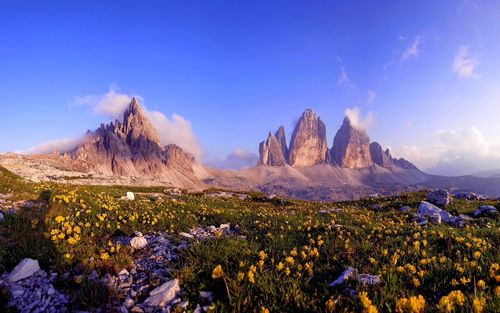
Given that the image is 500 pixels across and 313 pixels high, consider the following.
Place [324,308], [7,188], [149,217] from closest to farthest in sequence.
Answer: [324,308], [149,217], [7,188]

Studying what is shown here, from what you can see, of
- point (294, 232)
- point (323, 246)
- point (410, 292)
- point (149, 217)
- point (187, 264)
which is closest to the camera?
point (410, 292)

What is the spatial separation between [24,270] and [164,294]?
317 centimetres

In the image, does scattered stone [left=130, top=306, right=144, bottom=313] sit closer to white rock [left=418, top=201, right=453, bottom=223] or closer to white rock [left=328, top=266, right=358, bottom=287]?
white rock [left=328, top=266, right=358, bottom=287]

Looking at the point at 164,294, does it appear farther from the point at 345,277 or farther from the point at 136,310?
the point at 345,277

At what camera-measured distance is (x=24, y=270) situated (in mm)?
6879

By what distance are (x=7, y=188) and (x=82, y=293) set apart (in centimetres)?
1427

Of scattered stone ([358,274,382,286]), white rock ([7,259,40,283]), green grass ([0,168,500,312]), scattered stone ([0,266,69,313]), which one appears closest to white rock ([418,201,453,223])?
green grass ([0,168,500,312])

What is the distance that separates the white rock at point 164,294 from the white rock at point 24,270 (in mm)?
2735

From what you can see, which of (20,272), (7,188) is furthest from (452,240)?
(7,188)

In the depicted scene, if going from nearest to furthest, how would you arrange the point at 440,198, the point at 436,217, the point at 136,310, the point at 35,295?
the point at 136,310 < the point at 35,295 < the point at 436,217 < the point at 440,198

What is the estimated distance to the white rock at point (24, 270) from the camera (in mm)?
6714

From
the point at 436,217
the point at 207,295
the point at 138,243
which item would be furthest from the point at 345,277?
the point at 436,217

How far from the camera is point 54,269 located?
282 inches

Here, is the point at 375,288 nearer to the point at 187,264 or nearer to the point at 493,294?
the point at 493,294
